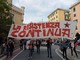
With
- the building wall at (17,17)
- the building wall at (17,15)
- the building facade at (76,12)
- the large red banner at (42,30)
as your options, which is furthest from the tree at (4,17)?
the building facade at (76,12)

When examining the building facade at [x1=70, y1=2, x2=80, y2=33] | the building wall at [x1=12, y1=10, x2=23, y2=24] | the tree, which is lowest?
the tree

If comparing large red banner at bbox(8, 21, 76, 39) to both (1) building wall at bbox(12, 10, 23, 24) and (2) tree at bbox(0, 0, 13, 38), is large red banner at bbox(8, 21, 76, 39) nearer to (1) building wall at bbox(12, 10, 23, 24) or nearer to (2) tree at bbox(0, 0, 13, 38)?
(2) tree at bbox(0, 0, 13, 38)

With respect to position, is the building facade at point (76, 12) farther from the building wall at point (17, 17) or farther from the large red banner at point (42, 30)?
the large red banner at point (42, 30)

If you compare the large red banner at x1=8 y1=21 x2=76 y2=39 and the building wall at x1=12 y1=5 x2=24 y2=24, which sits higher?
the building wall at x1=12 y1=5 x2=24 y2=24

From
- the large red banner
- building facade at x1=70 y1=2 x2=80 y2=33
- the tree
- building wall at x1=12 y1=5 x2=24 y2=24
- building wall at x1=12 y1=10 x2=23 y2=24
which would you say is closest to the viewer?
the large red banner

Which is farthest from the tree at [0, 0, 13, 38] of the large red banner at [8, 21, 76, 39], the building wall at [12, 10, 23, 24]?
the building wall at [12, 10, 23, 24]

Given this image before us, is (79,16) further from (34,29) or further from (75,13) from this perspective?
(34,29)

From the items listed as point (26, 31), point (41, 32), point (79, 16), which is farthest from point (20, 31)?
point (79, 16)

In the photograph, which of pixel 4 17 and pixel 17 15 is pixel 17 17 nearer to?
pixel 17 15

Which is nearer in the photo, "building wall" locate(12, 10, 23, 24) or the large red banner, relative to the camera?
the large red banner

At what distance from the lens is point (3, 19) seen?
26375 mm

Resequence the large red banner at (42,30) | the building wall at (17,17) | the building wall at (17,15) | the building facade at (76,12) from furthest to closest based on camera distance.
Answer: the building facade at (76,12) < the building wall at (17,17) < the building wall at (17,15) < the large red banner at (42,30)

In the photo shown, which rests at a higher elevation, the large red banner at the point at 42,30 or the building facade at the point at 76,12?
the building facade at the point at 76,12

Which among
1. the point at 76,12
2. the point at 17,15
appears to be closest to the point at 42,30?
the point at 17,15
